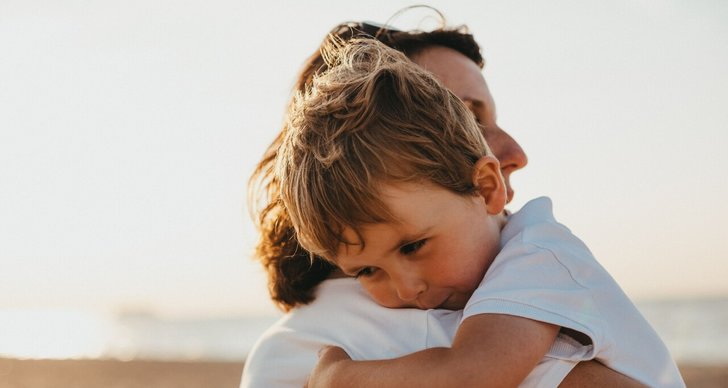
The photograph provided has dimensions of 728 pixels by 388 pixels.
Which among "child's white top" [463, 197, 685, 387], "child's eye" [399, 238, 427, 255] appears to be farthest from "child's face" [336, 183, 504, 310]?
"child's white top" [463, 197, 685, 387]

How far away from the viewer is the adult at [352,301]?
2.21m

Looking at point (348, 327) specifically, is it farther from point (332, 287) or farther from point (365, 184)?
point (365, 184)

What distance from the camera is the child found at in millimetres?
1976

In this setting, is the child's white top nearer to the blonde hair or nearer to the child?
the child

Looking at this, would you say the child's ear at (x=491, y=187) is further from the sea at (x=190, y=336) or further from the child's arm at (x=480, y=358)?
the sea at (x=190, y=336)

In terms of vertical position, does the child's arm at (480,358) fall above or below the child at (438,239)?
below

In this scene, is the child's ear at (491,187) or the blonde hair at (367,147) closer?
the blonde hair at (367,147)

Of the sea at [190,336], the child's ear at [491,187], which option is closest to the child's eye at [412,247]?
the child's ear at [491,187]

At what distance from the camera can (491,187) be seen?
2367mm

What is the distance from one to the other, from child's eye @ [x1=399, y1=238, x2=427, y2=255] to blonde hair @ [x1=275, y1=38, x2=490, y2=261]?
12cm

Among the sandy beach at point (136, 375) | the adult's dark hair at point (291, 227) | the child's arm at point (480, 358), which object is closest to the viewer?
the child's arm at point (480, 358)

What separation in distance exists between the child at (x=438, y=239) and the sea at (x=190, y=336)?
16.9m

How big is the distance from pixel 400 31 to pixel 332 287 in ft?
3.66

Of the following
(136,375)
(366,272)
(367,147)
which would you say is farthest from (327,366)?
(136,375)
